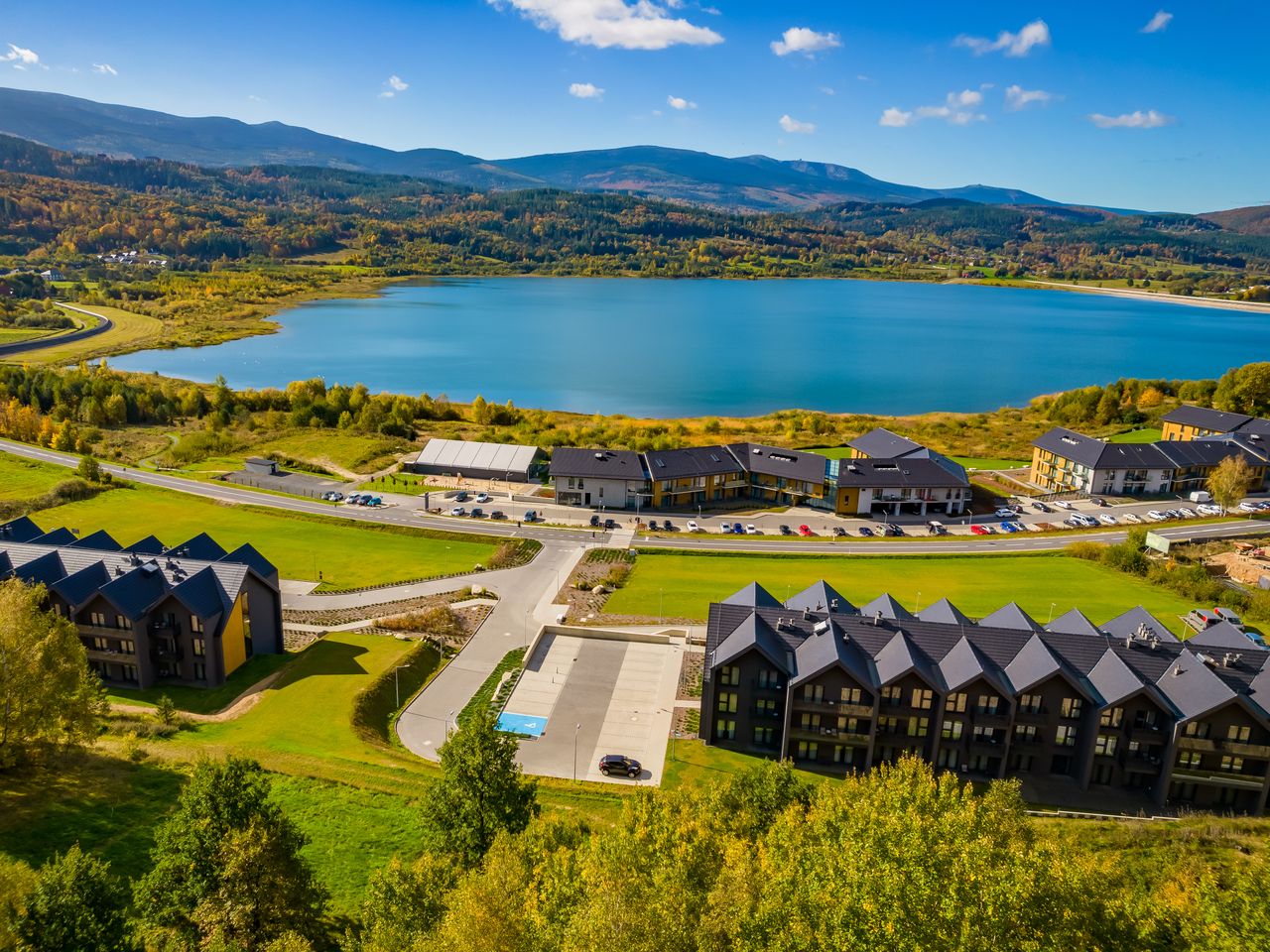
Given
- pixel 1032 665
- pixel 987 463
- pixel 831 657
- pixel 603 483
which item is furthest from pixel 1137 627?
pixel 987 463

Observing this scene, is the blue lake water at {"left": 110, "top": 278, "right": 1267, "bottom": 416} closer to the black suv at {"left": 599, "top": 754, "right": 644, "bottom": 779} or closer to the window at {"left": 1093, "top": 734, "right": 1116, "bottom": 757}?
the black suv at {"left": 599, "top": 754, "right": 644, "bottom": 779}

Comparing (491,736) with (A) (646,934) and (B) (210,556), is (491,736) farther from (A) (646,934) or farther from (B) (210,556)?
(B) (210,556)

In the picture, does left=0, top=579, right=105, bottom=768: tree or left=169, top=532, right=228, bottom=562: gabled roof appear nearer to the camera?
left=0, top=579, right=105, bottom=768: tree

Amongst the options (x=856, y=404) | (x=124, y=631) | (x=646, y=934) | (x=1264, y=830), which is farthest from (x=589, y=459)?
(x=856, y=404)

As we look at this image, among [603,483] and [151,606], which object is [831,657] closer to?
[151,606]

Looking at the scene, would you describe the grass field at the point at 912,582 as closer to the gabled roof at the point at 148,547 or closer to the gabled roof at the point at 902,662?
the gabled roof at the point at 902,662

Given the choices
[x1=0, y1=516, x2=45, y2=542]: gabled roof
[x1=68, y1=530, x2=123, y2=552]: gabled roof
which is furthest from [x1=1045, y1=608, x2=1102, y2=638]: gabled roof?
[x1=0, y1=516, x2=45, y2=542]: gabled roof

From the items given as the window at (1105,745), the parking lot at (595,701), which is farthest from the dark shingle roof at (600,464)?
the window at (1105,745)
